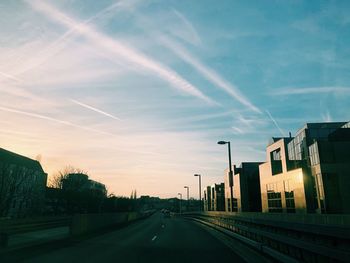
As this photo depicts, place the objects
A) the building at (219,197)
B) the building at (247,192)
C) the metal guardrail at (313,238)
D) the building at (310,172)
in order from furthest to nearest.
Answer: the building at (219,197) < the building at (247,192) < the building at (310,172) < the metal guardrail at (313,238)

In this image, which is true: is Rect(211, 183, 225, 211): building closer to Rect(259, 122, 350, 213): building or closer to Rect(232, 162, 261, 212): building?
Rect(232, 162, 261, 212): building

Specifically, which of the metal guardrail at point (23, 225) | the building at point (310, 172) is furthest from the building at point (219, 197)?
the metal guardrail at point (23, 225)

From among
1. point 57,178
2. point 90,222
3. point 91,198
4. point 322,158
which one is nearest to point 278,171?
point 322,158

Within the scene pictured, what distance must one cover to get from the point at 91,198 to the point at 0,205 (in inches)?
1587

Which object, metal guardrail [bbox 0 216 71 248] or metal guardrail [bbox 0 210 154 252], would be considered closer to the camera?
metal guardrail [bbox 0 216 71 248]

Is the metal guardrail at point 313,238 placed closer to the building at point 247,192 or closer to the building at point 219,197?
the building at point 247,192

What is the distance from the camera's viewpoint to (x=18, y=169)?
20703 millimetres

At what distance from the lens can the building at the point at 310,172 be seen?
40.2 metres

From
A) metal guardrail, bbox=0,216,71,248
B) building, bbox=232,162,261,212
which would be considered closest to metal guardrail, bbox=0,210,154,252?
metal guardrail, bbox=0,216,71,248

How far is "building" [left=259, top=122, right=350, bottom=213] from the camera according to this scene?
4016 cm

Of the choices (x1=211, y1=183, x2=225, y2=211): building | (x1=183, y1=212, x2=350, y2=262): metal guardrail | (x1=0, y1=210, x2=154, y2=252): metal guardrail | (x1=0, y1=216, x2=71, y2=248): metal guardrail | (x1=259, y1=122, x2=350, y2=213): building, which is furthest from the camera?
(x1=211, y1=183, x2=225, y2=211): building

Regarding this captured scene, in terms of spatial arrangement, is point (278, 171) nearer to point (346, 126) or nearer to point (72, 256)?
point (346, 126)

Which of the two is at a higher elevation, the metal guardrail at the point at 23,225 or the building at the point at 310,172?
the building at the point at 310,172

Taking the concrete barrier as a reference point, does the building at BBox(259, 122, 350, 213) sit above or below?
above
